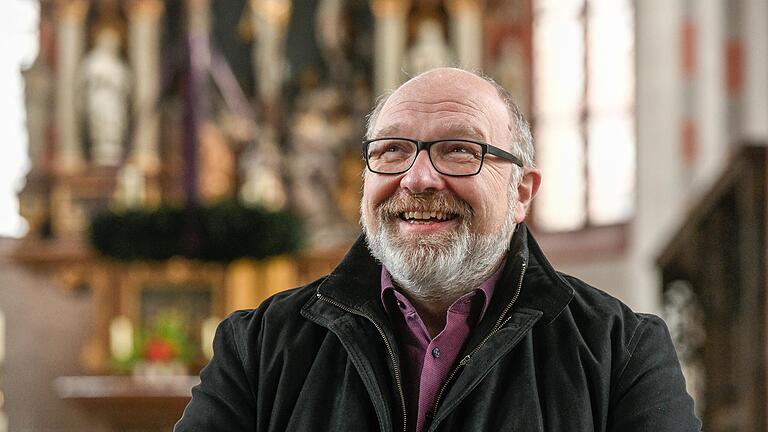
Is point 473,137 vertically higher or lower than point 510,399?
higher

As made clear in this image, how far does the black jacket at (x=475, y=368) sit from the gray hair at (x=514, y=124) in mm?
187

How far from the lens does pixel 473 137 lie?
2562mm

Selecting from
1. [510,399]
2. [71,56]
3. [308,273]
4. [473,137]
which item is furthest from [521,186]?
[71,56]

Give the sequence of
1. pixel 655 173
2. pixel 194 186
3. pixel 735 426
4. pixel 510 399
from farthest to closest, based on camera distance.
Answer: pixel 655 173, pixel 194 186, pixel 735 426, pixel 510 399

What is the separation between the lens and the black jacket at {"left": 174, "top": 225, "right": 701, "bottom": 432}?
244 centimetres

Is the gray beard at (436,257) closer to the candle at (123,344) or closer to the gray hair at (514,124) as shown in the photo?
the gray hair at (514,124)

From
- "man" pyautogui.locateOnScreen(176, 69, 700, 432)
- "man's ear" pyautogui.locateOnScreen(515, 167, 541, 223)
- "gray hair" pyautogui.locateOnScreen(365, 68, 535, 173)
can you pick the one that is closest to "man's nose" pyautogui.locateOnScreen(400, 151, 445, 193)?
"man" pyautogui.locateOnScreen(176, 69, 700, 432)

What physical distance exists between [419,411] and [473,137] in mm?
435

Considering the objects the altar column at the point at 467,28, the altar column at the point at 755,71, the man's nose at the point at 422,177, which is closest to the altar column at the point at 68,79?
the altar column at the point at 467,28

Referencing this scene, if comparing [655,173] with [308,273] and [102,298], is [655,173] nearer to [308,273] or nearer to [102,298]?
[308,273]

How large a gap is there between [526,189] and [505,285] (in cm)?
23

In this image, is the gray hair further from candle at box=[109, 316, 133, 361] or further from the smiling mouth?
candle at box=[109, 316, 133, 361]

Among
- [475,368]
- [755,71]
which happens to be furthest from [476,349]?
[755,71]

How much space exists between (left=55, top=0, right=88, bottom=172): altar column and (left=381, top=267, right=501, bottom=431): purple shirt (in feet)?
36.3
